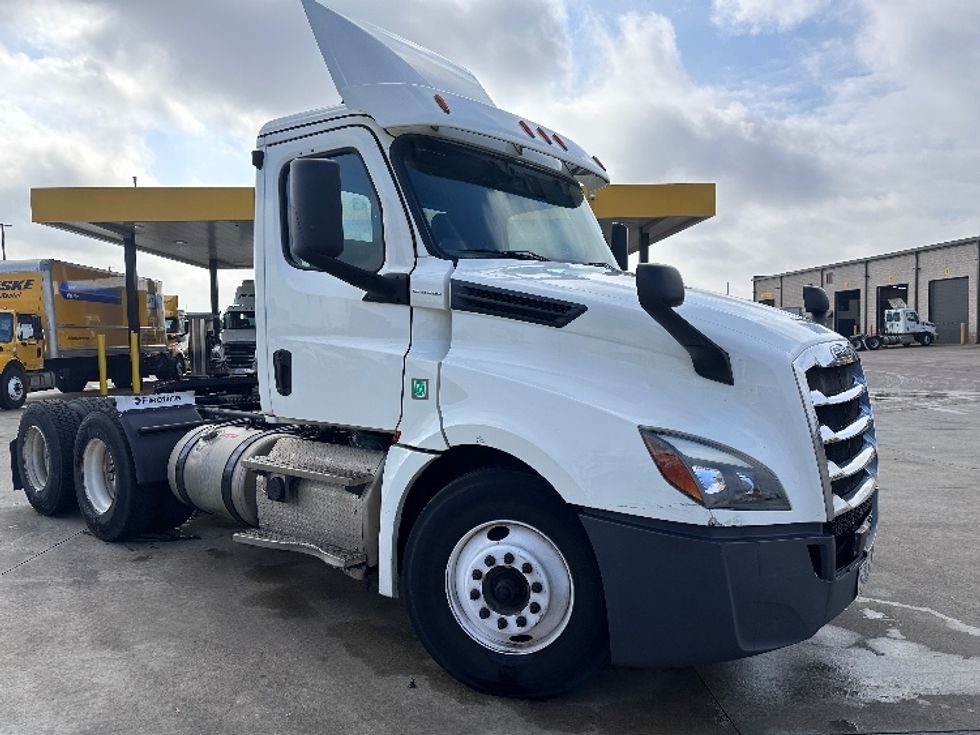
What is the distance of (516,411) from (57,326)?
20930 mm

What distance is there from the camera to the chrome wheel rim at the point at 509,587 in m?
3.37

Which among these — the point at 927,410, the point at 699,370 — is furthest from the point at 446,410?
the point at 927,410

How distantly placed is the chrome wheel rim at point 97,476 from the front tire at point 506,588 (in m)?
3.86

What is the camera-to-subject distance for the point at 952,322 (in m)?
49.8

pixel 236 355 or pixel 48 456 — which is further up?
pixel 236 355

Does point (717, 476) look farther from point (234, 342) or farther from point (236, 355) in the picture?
point (234, 342)

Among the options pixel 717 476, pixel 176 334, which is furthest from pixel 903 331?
pixel 717 476

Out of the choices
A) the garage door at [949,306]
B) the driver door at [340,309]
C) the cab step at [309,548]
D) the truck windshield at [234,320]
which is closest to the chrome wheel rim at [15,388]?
the truck windshield at [234,320]

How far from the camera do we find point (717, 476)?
301cm

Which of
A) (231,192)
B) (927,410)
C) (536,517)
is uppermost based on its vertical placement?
(231,192)

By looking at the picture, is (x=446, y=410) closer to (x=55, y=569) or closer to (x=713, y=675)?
(x=713, y=675)

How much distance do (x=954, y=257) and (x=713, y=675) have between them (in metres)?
53.8

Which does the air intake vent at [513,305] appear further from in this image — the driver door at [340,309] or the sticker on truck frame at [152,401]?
the sticker on truck frame at [152,401]

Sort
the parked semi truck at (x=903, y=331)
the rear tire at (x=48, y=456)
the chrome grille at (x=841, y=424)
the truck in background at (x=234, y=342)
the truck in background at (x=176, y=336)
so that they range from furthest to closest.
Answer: the parked semi truck at (x=903, y=331) → the truck in background at (x=176, y=336) → the truck in background at (x=234, y=342) → the rear tire at (x=48, y=456) → the chrome grille at (x=841, y=424)
